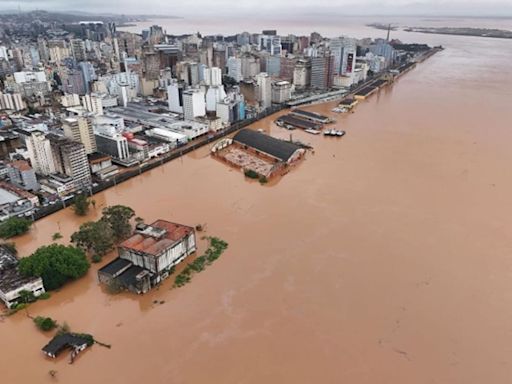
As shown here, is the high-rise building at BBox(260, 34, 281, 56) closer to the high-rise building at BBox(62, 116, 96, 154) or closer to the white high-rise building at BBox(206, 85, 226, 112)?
the white high-rise building at BBox(206, 85, 226, 112)

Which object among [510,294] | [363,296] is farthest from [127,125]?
[510,294]

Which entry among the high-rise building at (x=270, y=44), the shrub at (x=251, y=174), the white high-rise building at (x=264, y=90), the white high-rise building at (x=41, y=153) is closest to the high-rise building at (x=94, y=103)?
the white high-rise building at (x=41, y=153)

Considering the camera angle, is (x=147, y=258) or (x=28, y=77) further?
(x=28, y=77)

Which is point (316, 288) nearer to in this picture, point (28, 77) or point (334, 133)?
point (334, 133)

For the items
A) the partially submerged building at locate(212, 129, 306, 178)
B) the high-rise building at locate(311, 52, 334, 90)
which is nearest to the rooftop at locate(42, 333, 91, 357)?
the partially submerged building at locate(212, 129, 306, 178)

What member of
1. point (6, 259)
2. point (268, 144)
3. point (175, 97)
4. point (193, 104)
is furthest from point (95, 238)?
point (175, 97)

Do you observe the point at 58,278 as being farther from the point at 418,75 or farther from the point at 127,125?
the point at 418,75
